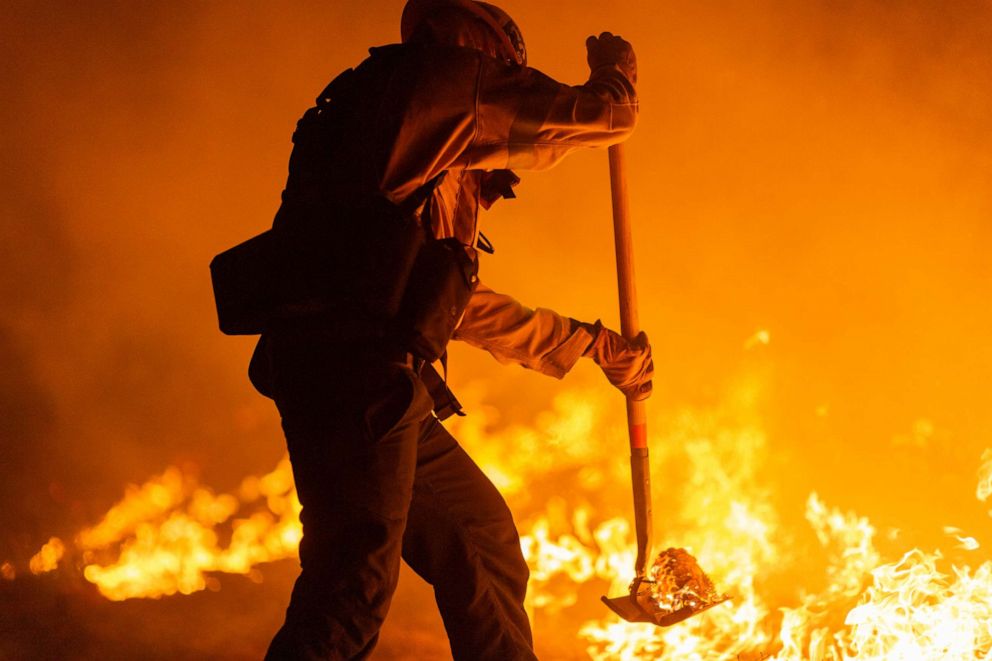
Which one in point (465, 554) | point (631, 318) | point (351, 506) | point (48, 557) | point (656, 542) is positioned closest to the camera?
point (351, 506)

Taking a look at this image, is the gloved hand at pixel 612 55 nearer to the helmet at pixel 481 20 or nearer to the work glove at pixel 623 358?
the helmet at pixel 481 20

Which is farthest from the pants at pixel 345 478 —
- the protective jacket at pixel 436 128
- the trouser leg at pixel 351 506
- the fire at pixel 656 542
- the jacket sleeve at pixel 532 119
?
the fire at pixel 656 542

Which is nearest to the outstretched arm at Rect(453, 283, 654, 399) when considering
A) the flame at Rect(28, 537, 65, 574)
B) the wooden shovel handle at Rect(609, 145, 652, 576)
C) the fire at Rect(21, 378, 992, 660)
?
the wooden shovel handle at Rect(609, 145, 652, 576)

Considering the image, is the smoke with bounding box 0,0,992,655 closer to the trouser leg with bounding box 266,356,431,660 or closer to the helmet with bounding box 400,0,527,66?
the helmet with bounding box 400,0,527,66

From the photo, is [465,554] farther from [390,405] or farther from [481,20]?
[481,20]

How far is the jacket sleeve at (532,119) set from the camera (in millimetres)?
1828

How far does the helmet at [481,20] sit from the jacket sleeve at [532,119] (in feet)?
0.76

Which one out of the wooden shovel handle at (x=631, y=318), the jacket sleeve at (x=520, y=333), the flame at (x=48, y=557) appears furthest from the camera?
the flame at (x=48, y=557)

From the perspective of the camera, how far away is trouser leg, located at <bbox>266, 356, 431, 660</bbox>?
1.66 m

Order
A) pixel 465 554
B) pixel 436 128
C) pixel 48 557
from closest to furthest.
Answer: pixel 436 128 < pixel 465 554 < pixel 48 557

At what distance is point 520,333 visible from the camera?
2.32 meters

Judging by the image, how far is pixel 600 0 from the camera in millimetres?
3559

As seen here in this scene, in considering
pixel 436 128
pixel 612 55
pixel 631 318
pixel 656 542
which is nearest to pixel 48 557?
pixel 656 542

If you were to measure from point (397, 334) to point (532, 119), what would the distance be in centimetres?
53
